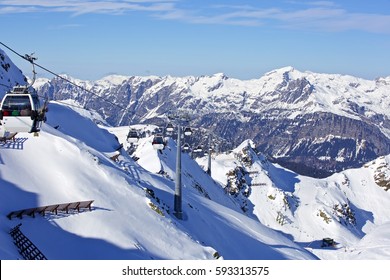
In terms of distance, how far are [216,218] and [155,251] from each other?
16.1m

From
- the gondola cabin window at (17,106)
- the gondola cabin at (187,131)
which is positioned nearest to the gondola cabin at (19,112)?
the gondola cabin window at (17,106)

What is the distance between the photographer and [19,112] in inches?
985

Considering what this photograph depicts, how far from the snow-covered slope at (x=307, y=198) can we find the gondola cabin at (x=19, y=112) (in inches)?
3269

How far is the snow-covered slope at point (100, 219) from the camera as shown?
96.4 ft

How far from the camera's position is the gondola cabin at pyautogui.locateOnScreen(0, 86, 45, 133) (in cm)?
2506

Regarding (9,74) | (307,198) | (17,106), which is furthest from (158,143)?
(307,198)

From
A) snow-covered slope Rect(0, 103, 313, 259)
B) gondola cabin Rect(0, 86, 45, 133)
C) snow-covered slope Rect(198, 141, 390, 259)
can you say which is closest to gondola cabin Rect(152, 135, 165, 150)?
snow-covered slope Rect(0, 103, 313, 259)

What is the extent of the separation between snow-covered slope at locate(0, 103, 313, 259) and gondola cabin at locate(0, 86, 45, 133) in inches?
220

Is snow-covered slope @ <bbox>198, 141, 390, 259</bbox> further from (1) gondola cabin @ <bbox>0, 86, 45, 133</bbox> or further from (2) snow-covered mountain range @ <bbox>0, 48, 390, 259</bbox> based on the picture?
(1) gondola cabin @ <bbox>0, 86, 45, 133</bbox>

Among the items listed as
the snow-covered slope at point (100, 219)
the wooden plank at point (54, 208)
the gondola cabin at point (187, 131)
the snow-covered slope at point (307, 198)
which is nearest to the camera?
the snow-covered slope at point (100, 219)

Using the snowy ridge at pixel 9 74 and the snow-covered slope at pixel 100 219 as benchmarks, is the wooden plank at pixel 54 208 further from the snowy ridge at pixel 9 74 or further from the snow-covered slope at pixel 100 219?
the snowy ridge at pixel 9 74

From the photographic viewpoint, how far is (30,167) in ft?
121

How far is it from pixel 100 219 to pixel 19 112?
9.76 metres

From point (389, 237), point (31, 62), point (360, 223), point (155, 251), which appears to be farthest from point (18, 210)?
point (360, 223)
